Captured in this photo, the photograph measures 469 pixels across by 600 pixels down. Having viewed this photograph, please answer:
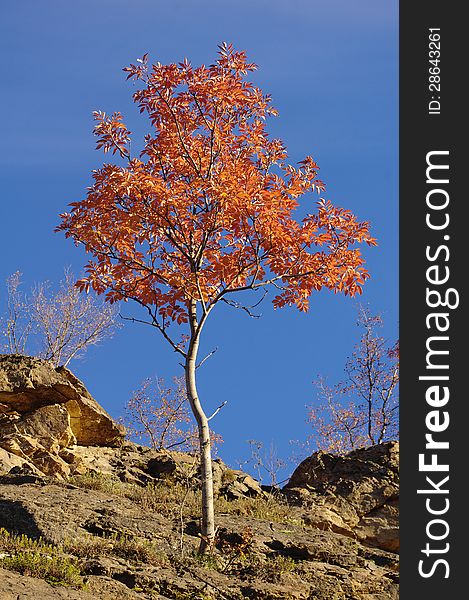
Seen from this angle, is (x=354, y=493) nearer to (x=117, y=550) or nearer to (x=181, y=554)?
(x=181, y=554)

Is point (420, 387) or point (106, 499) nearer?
point (420, 387)

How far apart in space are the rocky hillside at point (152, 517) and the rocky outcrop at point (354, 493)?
0.11 ft

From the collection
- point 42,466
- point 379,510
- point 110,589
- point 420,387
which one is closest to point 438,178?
point 420,387

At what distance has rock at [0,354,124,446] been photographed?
19.5 metres

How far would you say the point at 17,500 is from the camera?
13.6m

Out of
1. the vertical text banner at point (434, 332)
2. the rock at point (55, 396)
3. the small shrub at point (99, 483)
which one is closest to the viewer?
the vertical text banner at point (434, 332)

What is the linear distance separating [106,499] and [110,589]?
5.12m

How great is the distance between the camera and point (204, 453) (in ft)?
44.8

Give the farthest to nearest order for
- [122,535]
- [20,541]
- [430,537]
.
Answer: [122,535] < [20,541] < [430,537]

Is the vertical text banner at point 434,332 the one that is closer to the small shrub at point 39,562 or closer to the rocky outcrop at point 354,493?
the small shrub at point 39,562

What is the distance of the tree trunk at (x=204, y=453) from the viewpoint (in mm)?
13406

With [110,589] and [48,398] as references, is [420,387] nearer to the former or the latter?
[110,589]

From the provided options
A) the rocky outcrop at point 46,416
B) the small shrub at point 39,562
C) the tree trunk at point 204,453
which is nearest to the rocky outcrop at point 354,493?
the tree trunk at point 204,453

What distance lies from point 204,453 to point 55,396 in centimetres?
759
